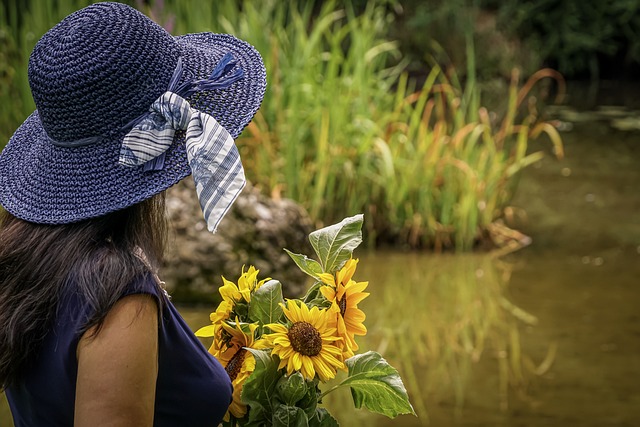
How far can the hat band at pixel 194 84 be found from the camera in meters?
1.45

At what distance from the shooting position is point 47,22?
534 cm

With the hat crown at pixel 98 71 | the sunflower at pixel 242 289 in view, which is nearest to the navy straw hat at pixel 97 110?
the hat crown at pixel 98 71

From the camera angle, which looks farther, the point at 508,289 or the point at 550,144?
the point at 550,144

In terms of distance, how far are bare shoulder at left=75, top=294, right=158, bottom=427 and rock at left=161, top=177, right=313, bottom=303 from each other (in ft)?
10.8

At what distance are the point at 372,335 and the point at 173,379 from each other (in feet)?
10.4

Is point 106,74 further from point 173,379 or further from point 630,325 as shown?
point 630,325

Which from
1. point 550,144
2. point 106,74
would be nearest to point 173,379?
point 106,74

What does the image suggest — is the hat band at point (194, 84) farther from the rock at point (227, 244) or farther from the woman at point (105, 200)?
the rock at point (227, 244)

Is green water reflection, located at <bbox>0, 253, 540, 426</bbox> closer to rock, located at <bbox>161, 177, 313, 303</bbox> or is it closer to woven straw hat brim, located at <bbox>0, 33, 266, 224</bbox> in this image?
rock, located at <bbox>161, 177, 313, 303</bbox>

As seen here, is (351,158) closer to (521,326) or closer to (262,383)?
(521,326)

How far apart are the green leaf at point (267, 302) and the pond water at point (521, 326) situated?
219 cm

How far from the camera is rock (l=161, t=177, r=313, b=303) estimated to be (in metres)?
4.64

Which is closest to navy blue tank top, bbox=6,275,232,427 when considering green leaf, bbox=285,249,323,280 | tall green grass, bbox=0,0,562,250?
green leaf, bbox=285,249,323,280

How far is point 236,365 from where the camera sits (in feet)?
5.30
